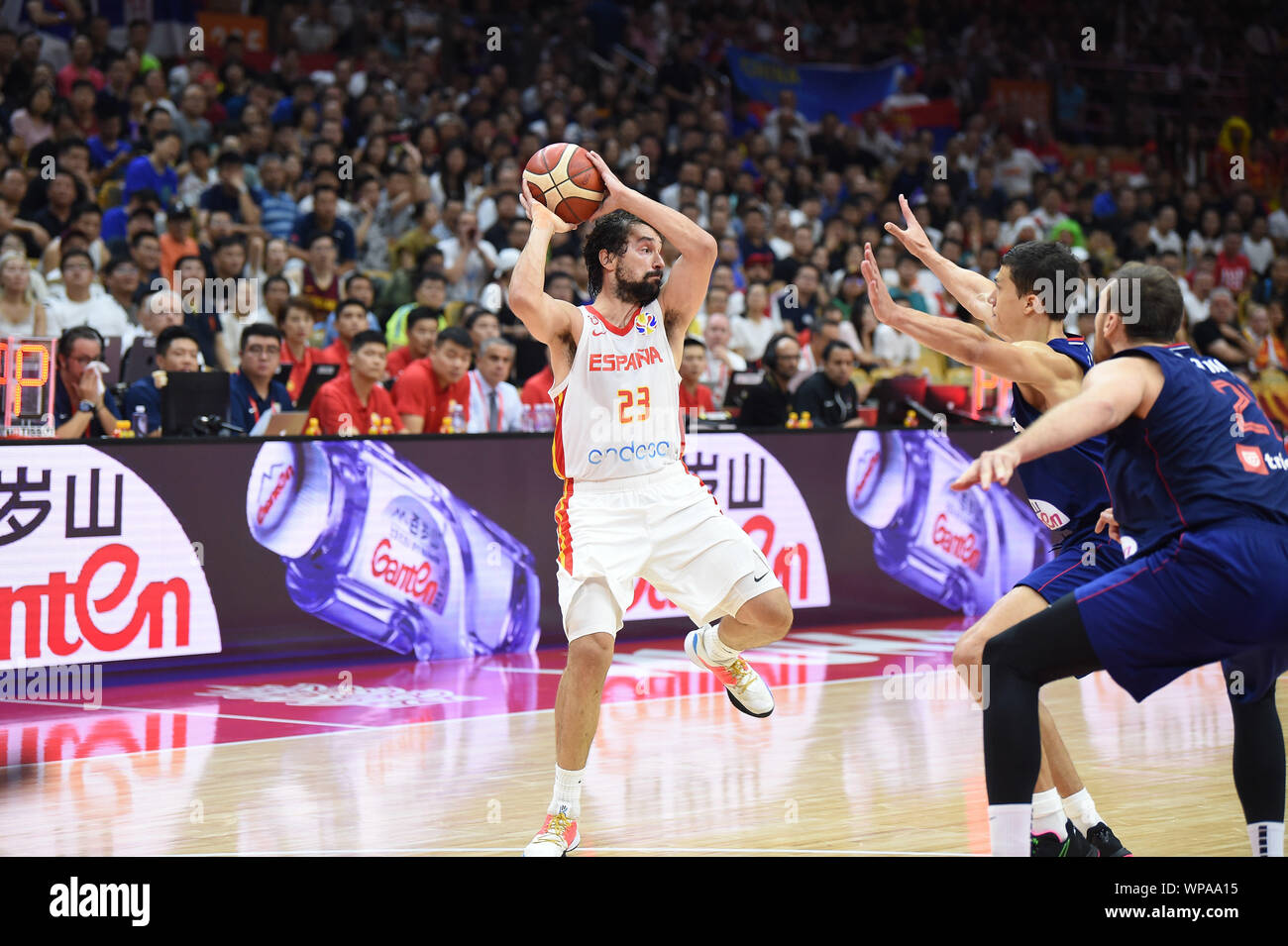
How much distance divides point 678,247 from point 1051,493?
1.69 m

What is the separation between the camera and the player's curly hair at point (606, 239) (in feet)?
20.2

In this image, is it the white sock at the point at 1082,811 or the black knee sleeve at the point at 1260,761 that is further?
the white sock at the point at 1082,811

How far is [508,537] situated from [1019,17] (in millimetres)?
17657

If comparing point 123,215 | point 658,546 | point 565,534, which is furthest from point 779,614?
point 123,215

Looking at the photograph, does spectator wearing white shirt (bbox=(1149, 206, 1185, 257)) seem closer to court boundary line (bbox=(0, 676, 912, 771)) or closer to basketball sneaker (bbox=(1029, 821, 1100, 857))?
court boundary line (bbox=(0, 676, 912, 771))

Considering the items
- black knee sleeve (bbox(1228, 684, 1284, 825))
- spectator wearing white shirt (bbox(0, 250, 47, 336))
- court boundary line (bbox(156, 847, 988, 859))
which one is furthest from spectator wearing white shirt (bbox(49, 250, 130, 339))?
black knee sleeve (bbox(1228, 684, 1284, 825))

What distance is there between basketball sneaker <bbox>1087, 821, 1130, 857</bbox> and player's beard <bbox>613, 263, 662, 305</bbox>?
251cm

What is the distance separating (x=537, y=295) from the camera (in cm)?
591

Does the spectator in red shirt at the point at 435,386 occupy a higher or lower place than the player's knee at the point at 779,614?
higher

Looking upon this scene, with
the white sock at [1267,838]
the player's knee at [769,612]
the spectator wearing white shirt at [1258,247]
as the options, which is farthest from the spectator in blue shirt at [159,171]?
the spectator wearing white shirt at [1258,247]

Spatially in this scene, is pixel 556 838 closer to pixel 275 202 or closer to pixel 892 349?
pixel 275 202

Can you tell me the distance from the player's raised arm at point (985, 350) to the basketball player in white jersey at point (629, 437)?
3.80 feet

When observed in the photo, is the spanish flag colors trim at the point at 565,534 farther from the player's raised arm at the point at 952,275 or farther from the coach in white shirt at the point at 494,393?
the coach in white shirt at the point at 494,393

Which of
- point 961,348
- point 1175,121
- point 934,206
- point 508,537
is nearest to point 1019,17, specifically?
point 1175,121
